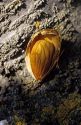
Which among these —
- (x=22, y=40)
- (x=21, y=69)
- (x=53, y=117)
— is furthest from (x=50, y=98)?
(x=22, y=40)

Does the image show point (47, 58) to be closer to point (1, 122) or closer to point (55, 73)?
point (55, 73)

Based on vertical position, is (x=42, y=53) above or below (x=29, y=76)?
above

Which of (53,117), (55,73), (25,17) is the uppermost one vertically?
(25,17)
